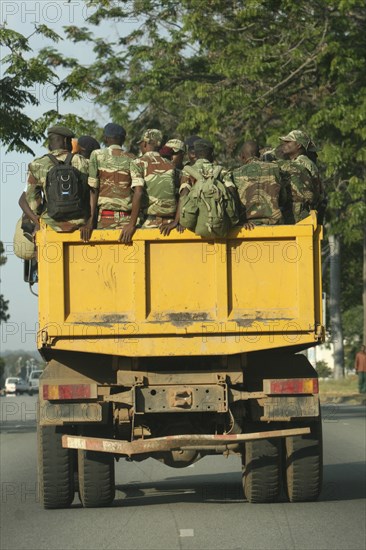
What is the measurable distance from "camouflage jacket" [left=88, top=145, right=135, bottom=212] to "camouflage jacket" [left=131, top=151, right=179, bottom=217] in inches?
3.5

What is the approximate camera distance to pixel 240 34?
1128 inches

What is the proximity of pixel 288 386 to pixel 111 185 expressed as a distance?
85.2 inches

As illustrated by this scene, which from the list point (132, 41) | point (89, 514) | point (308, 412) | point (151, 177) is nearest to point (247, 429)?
point (308, 412)

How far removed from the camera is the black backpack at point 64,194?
413 inches

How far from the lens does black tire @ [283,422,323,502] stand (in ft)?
37.5

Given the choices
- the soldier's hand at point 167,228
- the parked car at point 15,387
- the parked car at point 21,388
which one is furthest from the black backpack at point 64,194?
the parked car at point 21,388

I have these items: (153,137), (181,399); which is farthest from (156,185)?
(181,399)

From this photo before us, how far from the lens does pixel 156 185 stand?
426 inches

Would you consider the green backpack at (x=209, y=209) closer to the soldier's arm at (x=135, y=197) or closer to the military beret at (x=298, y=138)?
the soldier's arm at (x=135, y=197)

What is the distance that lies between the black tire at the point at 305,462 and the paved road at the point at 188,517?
7.0 inches

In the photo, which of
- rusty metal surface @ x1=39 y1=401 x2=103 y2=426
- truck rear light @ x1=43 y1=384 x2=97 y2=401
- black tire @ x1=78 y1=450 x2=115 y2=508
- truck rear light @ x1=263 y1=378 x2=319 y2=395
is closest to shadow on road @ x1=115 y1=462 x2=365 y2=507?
black tire @ x1=78 y1=450 x2=115 y2=508

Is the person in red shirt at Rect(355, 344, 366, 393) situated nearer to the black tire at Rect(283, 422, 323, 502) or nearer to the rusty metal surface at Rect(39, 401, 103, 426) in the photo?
the black tire at Rect(283, 422, 323, 502)

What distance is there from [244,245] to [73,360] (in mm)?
1729

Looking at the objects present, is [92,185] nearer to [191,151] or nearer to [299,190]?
[191,151]
